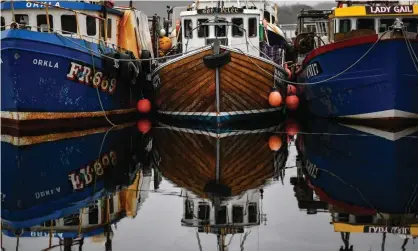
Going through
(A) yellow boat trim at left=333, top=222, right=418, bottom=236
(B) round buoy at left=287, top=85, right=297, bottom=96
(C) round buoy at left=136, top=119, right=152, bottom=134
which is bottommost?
(A) yellow boat trim at left=333, top=222, right=418, bottom=236

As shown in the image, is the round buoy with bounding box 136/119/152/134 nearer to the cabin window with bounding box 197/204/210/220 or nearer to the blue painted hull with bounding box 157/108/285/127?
the blue painted hull with bounding box 157/108/285/127

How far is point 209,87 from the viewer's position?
58.2ft

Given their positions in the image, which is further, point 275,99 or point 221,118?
point 275,99

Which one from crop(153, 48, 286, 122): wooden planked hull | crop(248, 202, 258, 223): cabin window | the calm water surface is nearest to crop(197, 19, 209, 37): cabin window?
crop(153, 48, 286, 122): wooden planked hull

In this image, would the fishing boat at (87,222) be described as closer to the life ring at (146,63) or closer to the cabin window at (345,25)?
the cabin window at (345,25)

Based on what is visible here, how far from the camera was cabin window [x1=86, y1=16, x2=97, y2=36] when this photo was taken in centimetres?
1881

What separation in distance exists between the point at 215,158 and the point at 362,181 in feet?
10.5

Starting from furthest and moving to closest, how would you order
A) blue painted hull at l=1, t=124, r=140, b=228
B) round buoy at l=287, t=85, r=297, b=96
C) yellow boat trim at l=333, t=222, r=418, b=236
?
1. round buoy at l=287, t=85, r=297, b=96
2. blue painted hull at l=1, t=124, r=140, b=228
3. yellow boat trim at l=333, t=222, r=418, b=236

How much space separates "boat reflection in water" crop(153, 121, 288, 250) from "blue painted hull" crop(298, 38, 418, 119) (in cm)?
203

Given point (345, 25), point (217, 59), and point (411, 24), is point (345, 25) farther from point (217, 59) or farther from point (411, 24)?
point (217, 59)

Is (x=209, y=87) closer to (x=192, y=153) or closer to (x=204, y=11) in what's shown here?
(x=204, y=11)

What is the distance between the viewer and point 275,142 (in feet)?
51.1

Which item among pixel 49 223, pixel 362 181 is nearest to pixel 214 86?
pixel 362 181

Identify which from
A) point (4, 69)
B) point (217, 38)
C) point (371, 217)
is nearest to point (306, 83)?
point (217, 38)
